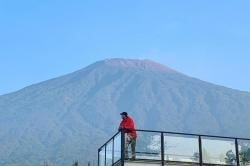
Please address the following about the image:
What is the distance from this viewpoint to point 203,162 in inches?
689

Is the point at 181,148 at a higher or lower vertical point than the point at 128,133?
lower

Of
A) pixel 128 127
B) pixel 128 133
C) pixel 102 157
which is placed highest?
pixel 128 127

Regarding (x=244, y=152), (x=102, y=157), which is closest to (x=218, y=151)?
(x=244, y=152)

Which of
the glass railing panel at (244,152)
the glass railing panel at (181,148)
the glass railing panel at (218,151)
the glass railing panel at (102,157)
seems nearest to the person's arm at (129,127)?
the glass railing panel at (181,148)

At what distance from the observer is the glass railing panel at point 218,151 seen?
58.0 ft

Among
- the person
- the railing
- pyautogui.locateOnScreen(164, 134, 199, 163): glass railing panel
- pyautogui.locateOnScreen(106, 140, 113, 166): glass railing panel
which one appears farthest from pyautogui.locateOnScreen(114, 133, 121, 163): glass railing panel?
pyautogui.locateOnScreen(164, 134, 199, 163): glass railing panel

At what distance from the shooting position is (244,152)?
18.2 meters

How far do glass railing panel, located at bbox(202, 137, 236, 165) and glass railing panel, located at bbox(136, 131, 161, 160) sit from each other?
1.34 meters

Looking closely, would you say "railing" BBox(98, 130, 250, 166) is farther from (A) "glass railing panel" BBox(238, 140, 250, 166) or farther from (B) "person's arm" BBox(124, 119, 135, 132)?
(B) "person's arm" BBox(124, 119, 135, 132)

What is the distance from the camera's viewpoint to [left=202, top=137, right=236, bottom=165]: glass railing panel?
696 inches

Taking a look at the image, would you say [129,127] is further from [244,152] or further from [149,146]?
[244,152]

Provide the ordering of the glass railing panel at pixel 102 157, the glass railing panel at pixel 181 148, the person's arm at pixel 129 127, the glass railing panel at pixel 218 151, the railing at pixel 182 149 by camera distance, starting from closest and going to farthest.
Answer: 1. the person's arm at pixel 129 127
2. the railing at pixel 182 149
3. the glass railing panel at pixel 181 148
4. the glass railing panel at pixel 218 151
5. the glass railing panel at pixel 102 157

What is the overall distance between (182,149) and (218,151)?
1.10 metres

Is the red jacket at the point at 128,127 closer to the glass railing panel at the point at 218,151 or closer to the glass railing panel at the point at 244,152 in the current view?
the glass railing panel at the point at 218,151
